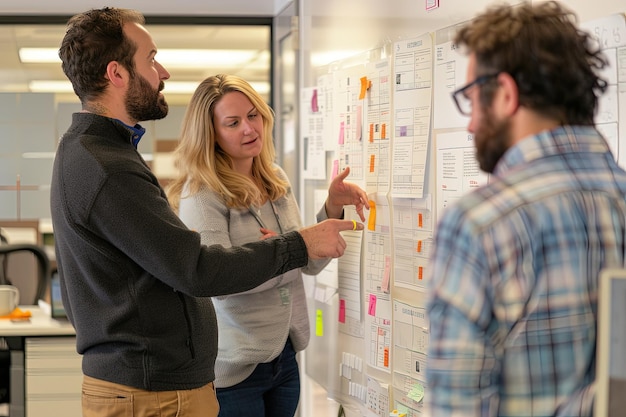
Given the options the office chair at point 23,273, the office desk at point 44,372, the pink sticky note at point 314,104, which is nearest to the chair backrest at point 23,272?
the office chair at point 23,273

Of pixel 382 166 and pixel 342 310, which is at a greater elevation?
pixel 382 166

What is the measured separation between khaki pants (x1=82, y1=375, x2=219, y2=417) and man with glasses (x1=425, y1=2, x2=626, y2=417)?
102 cm

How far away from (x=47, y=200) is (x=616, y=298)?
4101 millimetres

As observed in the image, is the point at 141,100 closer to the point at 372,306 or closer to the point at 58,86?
the point at 372,306

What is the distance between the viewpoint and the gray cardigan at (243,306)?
258 centimetres

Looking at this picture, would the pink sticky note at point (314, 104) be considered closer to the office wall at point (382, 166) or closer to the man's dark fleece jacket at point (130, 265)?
the office wall at point (382, 166)

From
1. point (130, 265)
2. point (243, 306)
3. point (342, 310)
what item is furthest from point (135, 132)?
point (342, 310)

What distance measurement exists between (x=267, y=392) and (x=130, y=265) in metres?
0.89

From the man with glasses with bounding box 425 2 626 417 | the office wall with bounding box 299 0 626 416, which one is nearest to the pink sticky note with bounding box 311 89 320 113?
the office wall with bounding box 299 0 626 416

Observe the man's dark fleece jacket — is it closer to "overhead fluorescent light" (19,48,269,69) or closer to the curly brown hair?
the curly brown hair

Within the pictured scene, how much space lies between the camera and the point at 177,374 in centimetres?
203

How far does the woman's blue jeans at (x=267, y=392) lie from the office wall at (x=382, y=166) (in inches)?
11.9

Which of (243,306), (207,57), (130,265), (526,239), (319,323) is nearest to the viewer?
(526,239)

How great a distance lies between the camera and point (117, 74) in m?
2.10
